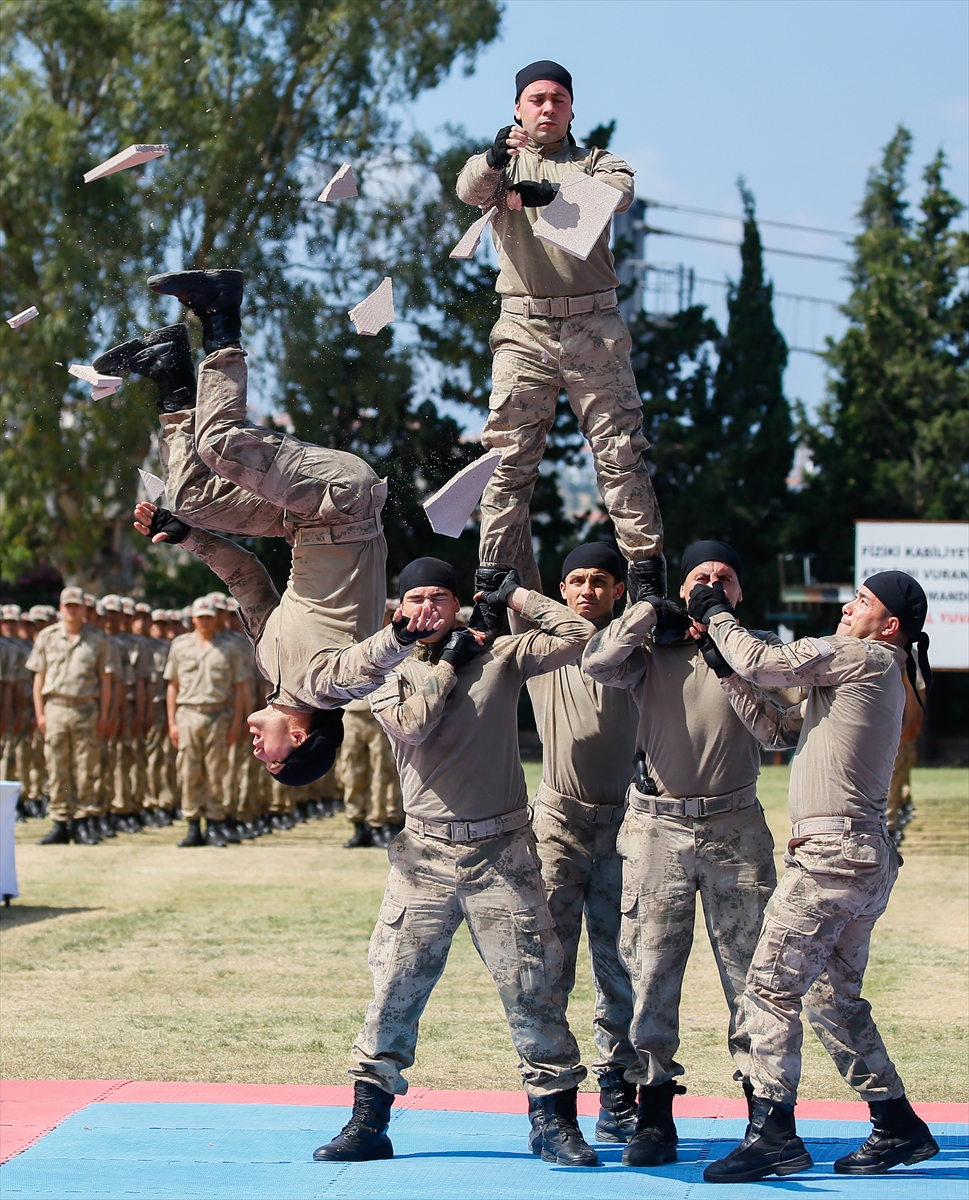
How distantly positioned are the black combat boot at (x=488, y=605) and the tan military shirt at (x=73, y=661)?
9980mm

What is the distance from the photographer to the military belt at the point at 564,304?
5.82m

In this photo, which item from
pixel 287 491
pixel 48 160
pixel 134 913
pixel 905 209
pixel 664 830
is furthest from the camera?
pixel 905 209

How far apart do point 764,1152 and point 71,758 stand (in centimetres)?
1095

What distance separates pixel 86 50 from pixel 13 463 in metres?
6.64

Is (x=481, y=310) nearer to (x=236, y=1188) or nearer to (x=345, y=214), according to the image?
(x=345, y=214)

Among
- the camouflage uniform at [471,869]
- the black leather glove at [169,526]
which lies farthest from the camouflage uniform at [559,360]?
the black leather glove at [169,526]

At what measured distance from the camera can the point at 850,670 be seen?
572cm

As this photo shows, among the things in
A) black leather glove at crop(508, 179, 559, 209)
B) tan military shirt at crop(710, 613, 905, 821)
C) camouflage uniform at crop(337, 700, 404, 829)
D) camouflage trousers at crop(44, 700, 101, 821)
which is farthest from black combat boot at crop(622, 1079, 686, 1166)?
camouflage trousers at crop(44, 700, 101, 821)

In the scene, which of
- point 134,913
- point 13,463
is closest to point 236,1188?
A: point 134,913

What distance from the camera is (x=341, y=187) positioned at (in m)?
5.65

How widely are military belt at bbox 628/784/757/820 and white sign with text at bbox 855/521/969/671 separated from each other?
416 inches

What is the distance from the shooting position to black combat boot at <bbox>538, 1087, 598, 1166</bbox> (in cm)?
582

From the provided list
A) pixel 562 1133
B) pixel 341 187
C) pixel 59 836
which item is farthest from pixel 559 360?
pixel 59 836

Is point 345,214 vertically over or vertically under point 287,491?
over
